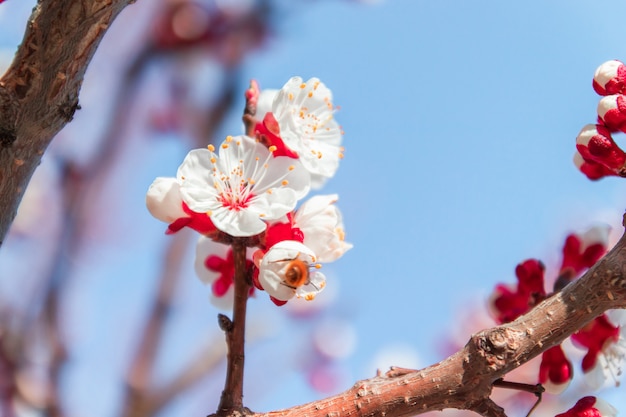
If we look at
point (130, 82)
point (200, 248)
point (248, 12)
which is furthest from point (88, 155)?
point (200, 248)

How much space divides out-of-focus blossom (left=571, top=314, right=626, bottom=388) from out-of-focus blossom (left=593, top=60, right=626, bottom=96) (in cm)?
34

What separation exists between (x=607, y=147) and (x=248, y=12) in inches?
73.3

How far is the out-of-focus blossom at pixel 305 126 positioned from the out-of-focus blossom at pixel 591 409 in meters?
0.42

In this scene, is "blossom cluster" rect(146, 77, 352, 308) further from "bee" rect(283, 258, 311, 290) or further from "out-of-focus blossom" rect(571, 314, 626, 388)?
"out-of-focus blossom" rect(571, 314, 626, 388)

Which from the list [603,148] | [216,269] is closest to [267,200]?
[216,269]

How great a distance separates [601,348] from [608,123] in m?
0.36

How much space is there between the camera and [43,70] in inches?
26.5

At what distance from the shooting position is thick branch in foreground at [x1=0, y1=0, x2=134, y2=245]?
0.66 meters

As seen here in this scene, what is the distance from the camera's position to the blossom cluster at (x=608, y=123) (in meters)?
0.74

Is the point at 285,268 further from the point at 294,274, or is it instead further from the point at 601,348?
the point at 601,348

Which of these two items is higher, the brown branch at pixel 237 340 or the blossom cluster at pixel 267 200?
the blossom cluster at pixel 267 200

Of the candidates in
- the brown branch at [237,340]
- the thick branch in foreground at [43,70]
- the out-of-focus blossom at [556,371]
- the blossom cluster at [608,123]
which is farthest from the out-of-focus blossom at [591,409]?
the thick branch in foreground at [43,70]

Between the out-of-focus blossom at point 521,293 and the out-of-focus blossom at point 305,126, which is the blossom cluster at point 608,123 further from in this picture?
the out-of-focus blossom at point 305,126

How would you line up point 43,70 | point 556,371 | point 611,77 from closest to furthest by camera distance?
1. point 43,70
2. point 611,77
3. point 556,371
